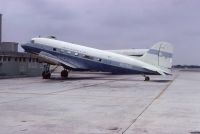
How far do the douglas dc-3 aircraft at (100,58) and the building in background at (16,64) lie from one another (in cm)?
739

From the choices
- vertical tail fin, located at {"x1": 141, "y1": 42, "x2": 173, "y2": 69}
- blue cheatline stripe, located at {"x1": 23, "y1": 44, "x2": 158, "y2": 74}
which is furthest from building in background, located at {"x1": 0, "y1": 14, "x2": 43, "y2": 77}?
vertical tail fin, located at {"x1": 141, "y1": 42, "x2": 173, "y2": 69}

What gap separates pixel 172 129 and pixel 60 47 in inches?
1219

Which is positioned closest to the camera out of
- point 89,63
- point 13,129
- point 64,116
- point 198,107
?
point 13,129

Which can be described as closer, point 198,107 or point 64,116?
point 64,116

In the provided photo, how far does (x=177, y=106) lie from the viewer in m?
15.4

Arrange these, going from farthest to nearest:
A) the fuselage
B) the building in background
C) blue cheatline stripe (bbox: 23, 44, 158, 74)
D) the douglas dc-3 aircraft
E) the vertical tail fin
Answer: the building in background, the fuselage, blue cheatline stripe (bbox: 23, 44, 158, 74), the douglas dc-3 aircraft, the vertical tail fin

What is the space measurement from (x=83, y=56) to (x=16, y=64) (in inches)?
576

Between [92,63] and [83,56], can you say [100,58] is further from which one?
[83,56]

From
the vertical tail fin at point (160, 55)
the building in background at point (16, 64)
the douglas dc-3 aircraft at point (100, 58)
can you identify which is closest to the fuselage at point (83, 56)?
the douglas dc-3 aircraft at point (100, 58)

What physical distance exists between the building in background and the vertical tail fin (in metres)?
17.2

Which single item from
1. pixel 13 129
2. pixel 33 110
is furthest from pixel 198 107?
pixel 13 129

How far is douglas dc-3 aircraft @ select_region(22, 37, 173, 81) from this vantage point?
36031mm

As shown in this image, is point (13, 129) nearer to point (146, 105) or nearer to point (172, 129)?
point (172, 129)

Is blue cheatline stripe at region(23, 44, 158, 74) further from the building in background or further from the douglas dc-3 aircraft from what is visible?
the building in background
